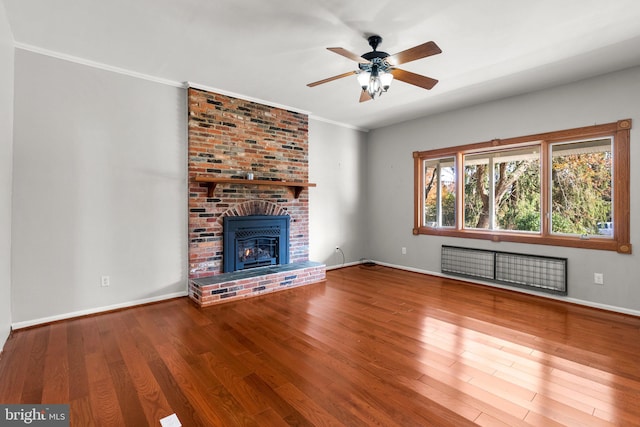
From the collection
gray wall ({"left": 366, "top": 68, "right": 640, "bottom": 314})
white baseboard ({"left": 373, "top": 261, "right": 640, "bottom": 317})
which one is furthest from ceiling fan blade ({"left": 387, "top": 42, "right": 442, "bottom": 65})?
white baseboard ({"left": 373, "top": 261, "right": 640, "bottom": 317})

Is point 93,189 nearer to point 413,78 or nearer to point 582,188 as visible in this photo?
point 413,78

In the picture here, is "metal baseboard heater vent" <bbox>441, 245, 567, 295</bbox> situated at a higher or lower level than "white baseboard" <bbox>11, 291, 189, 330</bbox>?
higher

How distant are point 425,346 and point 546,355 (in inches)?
36.7

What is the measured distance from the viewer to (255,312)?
11.2ft

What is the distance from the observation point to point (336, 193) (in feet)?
19.0

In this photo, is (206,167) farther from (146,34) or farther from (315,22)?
(315,22)

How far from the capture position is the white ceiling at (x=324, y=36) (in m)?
2.36

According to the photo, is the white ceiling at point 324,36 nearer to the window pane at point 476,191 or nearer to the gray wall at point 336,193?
the window pane at point 476,191

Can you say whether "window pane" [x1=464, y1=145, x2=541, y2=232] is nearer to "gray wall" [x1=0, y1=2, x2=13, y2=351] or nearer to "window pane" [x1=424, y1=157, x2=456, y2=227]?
"window pane" [x1=424, y1=157, x2=456, y2=227]

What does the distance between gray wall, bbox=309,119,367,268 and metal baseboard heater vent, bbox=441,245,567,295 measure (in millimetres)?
1781

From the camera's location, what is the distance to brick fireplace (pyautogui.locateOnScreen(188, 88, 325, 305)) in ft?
13.0

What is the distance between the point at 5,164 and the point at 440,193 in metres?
5.47

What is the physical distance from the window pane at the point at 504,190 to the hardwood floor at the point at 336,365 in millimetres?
1315

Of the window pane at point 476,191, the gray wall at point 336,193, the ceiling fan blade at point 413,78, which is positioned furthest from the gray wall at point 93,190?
the window pane at point 476,191
